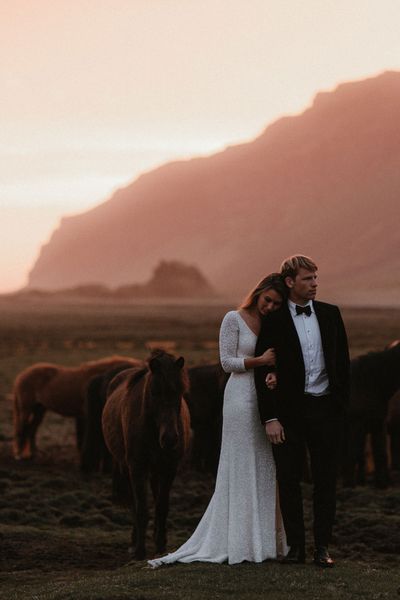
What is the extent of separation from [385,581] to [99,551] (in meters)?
3.39

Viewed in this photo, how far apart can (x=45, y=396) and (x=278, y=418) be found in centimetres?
945

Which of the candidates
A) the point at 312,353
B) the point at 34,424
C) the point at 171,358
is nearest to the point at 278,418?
the point at 312,353

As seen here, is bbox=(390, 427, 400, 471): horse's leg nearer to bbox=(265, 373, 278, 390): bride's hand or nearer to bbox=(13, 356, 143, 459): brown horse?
bbox=(13, 356, 143, 459): brown horse

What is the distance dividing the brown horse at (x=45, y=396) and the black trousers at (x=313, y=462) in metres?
8.47

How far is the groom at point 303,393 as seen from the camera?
6.22 metres

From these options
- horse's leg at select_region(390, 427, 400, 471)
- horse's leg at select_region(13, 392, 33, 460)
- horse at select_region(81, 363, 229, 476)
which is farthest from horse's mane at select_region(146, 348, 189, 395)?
horse's leg at select_region(13, 392, 33, 460)

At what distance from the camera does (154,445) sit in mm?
8031

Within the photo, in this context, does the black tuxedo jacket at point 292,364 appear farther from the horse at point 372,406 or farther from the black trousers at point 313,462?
the horse at point 372,406

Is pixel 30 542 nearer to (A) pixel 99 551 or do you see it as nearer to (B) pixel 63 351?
(A) pixel 99 551

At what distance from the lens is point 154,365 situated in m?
7.51

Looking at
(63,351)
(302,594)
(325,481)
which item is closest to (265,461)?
(325,481)

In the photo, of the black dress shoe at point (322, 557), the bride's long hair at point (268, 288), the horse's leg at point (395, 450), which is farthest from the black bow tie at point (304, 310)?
the horse's leg at point (395, 450)

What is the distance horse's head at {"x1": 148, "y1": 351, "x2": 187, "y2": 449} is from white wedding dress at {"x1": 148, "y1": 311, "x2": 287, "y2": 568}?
967 millimetres

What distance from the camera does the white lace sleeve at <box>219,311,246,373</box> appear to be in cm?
643
